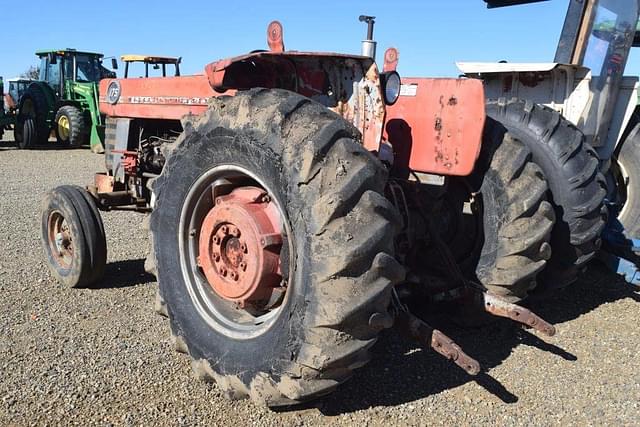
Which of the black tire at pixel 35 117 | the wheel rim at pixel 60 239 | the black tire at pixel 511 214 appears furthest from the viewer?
the black tire at pixel 35 117

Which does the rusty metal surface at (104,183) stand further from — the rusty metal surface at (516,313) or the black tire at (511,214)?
the rusty metal surface at (516,313)

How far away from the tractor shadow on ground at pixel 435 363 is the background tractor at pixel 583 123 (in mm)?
449

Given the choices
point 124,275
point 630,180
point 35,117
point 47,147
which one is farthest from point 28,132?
point 630,180

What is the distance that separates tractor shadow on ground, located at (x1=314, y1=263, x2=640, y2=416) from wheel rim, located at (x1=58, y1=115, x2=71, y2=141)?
15.1m

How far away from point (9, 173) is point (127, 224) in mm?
6297

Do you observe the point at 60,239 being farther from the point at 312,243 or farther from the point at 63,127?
the point at 63,127

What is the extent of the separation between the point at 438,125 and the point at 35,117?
53.5 ft

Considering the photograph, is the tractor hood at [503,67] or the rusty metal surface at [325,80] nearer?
the rusty metal surface at [325,80]

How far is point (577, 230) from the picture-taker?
3.85 m

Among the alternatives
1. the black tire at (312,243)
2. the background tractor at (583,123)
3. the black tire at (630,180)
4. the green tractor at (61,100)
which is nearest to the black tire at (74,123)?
the green tractor at (61,100)

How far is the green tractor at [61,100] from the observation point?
53.9 feet

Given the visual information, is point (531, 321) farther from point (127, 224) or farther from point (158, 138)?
point (127, 224)

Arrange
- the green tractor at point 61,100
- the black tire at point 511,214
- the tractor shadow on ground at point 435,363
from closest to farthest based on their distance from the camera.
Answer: the tractor shadow on ground at point 435,363
the black tire at point 511,214
the green tractor at point 61,100

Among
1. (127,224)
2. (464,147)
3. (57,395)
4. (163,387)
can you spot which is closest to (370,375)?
(163,387)
